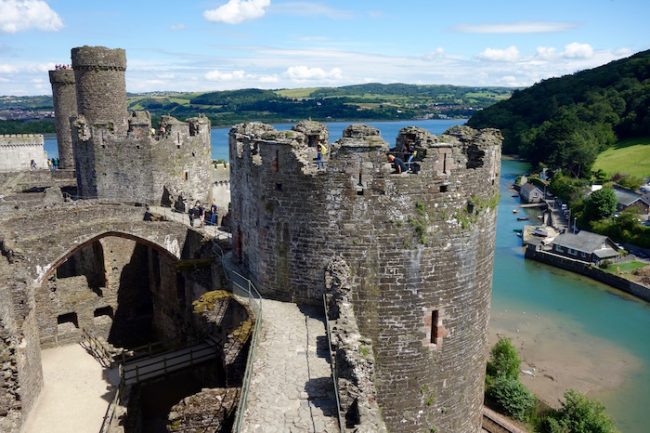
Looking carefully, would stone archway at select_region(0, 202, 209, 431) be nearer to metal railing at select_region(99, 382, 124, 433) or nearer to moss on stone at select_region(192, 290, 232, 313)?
metal railing at select_region(99, 382, 124, 433)

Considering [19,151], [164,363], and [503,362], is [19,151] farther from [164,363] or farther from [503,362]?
[503,362]

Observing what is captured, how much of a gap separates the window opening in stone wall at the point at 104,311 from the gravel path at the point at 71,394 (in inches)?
81.6

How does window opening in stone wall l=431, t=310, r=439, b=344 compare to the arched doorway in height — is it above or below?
above

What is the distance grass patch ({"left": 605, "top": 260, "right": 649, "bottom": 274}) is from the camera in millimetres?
36219

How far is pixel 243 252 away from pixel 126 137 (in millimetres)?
8797

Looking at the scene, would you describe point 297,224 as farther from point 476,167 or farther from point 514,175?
A: point 514,175

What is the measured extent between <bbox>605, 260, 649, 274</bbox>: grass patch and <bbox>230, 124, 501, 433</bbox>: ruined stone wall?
3140 centimetres

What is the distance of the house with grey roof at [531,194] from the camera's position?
59006 mm

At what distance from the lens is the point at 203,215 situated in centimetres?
1717

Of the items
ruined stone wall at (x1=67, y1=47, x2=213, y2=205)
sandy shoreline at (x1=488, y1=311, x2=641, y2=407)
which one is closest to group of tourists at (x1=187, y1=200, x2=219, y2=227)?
ruined stone wall at (x1=67, y1=47, x2=213, y2=205)

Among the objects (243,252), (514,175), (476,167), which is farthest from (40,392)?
(514,175)

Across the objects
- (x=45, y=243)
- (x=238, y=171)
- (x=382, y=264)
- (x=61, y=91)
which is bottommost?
(x=45, y=243)

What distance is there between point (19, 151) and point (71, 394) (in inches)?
1186

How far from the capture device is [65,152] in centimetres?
2861
